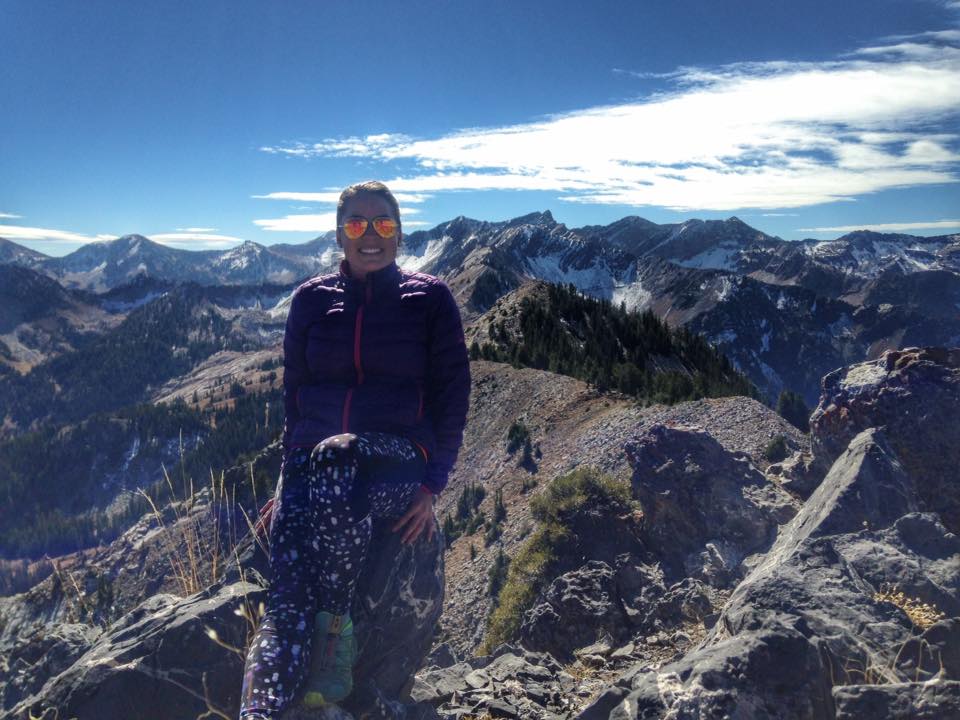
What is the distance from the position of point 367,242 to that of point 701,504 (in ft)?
35.1

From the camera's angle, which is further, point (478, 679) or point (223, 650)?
point (478, 679)

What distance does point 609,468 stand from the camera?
2712 centimetres

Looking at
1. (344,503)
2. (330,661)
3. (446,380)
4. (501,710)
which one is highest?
(446,380)

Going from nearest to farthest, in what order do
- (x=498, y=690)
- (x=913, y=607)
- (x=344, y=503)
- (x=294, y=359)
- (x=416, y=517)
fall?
(x=344, y=503), (x=913, y=607), (x=416, y=517), (x=294, y=359), (x=498, y=690)

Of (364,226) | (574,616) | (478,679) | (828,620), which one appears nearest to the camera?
(828,620)

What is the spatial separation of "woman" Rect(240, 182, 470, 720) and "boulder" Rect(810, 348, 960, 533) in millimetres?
6836

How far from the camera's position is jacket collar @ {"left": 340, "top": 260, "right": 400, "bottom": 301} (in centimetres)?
694

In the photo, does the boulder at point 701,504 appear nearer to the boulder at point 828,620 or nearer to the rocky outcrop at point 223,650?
the boulder at point 828,620

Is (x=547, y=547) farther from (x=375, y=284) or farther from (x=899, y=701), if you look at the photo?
(x=899, y=701)

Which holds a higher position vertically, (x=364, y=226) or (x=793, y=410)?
(x=364, y=226)

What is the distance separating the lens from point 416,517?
6.60m

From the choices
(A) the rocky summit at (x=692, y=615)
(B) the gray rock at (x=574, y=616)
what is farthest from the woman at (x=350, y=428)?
(B) the gray rock at (x=574, y=616)

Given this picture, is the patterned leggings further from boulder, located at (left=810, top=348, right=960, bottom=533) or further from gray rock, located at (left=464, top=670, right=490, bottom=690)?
boulder, located at (left=810, top=348, right=960, bottom=533)

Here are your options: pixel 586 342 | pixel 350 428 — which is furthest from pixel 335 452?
pixel 586 342
